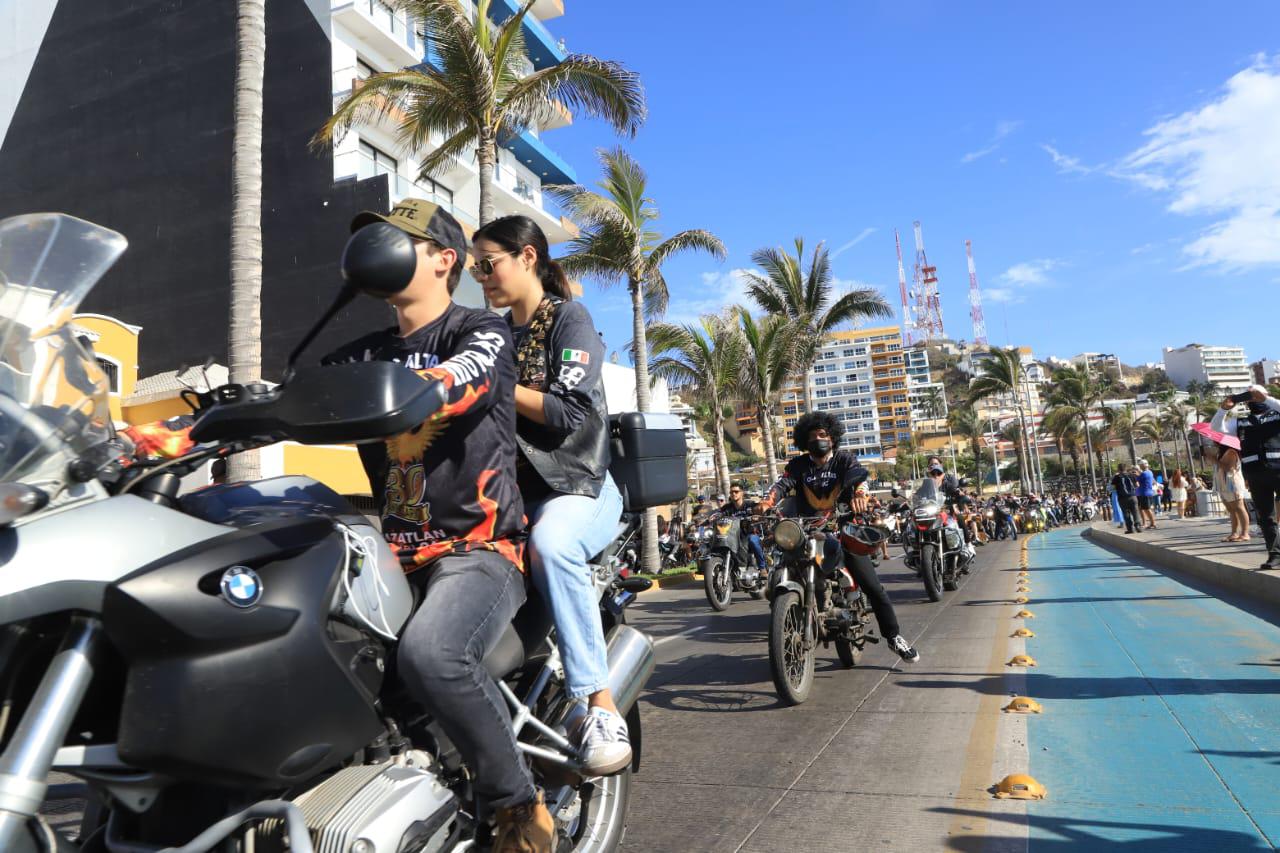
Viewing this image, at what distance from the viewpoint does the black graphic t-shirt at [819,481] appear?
597 centimetres

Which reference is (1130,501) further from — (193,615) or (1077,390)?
(1077,390)

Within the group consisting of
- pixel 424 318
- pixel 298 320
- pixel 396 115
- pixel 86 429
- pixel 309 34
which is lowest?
pixel 86 429

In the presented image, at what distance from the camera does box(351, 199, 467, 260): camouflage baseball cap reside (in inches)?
84.4

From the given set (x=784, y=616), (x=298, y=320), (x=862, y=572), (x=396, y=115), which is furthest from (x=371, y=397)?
(x=396, y=115)

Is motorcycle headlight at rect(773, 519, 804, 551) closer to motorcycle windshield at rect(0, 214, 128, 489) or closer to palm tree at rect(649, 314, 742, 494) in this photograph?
motorcycle windshield at rect(0, 214, 128, 489)

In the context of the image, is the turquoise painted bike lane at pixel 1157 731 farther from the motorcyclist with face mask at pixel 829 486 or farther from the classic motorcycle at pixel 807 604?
the classic motorcycle at pixel 807 604

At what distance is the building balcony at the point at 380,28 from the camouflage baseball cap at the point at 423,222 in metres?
23.1

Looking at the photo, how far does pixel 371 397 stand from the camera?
1.46 meters


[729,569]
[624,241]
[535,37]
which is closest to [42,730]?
[729,569]

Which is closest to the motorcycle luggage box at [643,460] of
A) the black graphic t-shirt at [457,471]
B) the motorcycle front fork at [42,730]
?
the black graphic t-shirt at [457,471]

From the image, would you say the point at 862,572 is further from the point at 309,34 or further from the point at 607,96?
the point at 309,34

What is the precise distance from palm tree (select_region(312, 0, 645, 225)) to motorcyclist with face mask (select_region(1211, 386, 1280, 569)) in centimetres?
1001

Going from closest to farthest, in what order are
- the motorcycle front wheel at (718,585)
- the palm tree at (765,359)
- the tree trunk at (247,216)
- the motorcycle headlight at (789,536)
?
the motorcycle headlight at (789,536), the tree trunk at (247,216), the motorcycle front wheel at (718,585), the palm tree at (765,359)

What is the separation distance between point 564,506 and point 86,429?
4.03 ft
